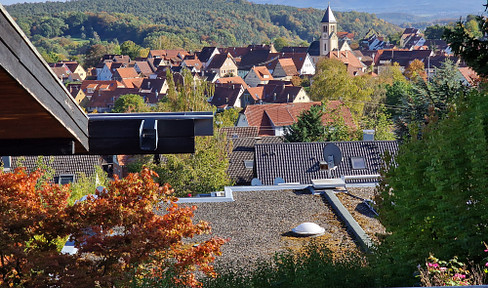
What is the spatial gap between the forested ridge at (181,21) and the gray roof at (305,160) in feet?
309

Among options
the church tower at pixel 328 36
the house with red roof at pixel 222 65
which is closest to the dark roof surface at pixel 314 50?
the church tower at pixel 328 36

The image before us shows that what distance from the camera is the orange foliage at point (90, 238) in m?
5.96

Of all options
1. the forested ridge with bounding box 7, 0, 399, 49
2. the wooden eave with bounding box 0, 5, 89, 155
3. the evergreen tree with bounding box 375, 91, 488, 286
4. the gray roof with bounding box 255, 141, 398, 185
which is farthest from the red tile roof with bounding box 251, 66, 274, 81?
the wooden eave with bounding box 0, 5, 89, 155

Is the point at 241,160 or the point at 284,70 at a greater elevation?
the point at 241,160

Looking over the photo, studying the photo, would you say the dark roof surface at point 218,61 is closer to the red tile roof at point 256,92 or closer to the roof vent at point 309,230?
the red tile roof at point 256,92

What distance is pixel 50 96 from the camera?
75.1 inches

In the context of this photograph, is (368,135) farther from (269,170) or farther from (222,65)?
(222,65)

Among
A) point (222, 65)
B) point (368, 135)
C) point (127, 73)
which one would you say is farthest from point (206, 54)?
point (368, 135)

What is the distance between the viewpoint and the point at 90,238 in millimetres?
6129

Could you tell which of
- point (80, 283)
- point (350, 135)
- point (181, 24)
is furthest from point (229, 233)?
point (181, 24)

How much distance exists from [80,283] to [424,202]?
3.17 m

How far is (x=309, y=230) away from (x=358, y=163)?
10909mm

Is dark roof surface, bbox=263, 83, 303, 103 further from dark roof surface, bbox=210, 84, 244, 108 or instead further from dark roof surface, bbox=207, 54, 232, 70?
dark roof surface, bbox=207, 54, 232, 70

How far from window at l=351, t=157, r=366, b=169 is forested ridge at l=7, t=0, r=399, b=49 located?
3751 inches
